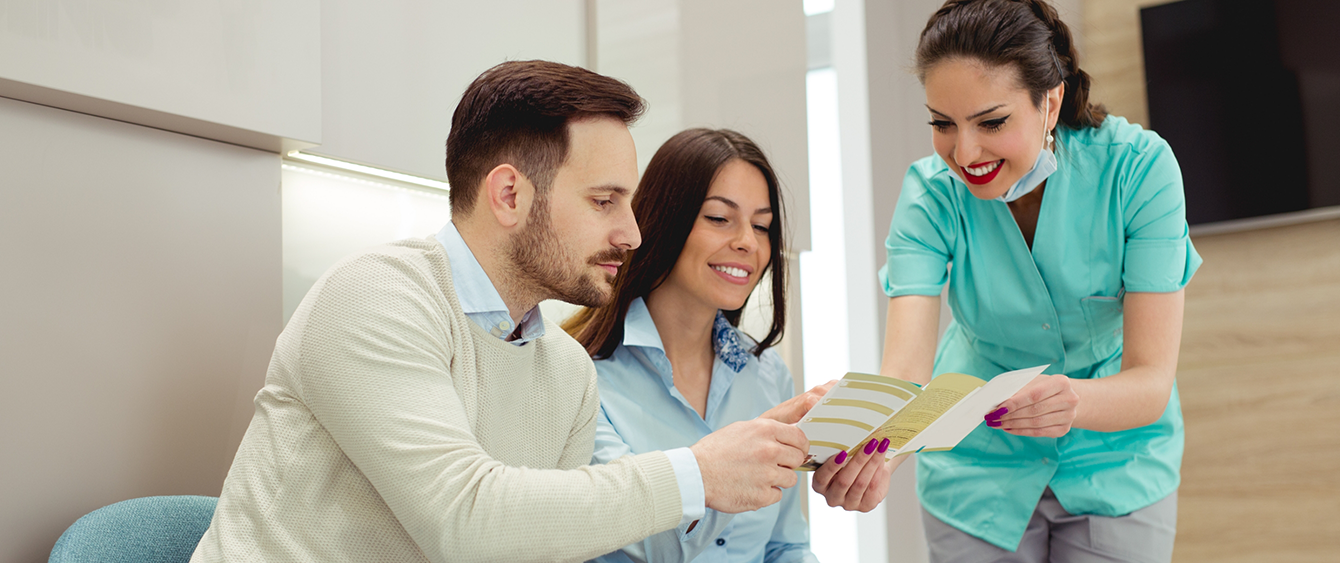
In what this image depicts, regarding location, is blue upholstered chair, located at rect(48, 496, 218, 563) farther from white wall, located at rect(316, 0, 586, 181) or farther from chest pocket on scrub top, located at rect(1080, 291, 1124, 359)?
chest pocket on scrub top, located at rect(1080, 291, 1124, 359)

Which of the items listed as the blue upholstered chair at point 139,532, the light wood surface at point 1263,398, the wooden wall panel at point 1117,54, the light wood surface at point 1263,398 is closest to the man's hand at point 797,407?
the blue upholstered chair at point 139,532

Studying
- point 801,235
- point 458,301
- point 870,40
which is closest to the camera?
point 458,301

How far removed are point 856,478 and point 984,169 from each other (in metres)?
0.56

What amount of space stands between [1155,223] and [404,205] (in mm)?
1248

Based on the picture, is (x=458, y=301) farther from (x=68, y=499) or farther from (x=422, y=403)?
(x=68, y=499)

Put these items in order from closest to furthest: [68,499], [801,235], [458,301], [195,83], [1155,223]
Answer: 1. [458,301]
2. [68,499]
3. [195,83]
4. [1155,223]
5. [801,235]

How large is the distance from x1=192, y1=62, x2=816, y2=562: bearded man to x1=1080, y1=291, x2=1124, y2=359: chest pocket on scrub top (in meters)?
0.73

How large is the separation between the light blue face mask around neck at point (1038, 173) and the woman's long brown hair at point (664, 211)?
41cm

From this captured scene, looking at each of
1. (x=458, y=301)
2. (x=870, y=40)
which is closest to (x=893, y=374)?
(x=458, y=301)

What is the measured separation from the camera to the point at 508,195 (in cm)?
111

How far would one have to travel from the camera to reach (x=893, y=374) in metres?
1.63

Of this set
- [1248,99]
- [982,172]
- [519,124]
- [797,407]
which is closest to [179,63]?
[519,124]

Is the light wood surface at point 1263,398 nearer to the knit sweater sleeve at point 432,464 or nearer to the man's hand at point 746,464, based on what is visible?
the man's hand at point 746,464

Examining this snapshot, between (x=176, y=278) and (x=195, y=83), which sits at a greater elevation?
(x=195, y=83)
